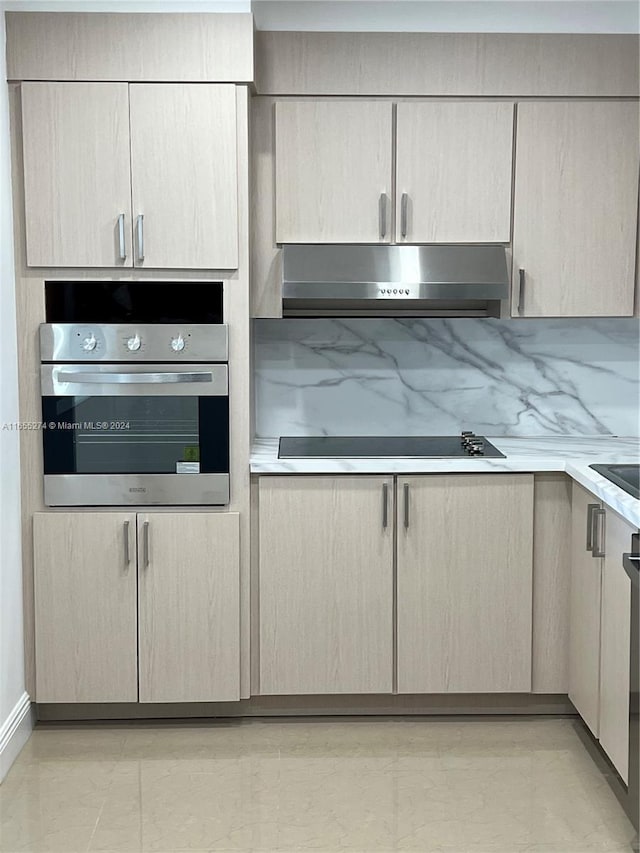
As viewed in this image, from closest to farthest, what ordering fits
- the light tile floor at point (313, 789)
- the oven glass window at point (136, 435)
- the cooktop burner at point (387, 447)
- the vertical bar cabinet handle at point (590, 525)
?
the light tile floor at point (313, 789)
the vertical bar cabinet handle at point (590, 525)
the oven glass window at point (136, 435)
the cooktop burner at point (387, 447)

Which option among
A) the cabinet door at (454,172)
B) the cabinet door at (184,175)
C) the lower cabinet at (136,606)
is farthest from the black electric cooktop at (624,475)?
the cabinet door at (184,175)

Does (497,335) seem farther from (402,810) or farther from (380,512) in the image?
(402,810)

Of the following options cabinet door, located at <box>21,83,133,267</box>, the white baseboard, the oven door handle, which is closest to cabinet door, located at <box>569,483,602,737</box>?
the oven door handle

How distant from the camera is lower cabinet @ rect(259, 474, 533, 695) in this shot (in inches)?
130

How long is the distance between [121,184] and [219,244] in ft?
1.19

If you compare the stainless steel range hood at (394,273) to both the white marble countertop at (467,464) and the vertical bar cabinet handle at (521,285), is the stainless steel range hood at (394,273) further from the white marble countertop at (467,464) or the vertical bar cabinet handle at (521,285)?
the white marble countertop at (467,464)

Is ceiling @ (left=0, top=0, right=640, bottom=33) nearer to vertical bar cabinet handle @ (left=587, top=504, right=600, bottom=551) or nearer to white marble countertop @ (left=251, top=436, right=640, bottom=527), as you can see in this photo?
white marble countertop @ (left=251, top=436, right=640, bottom=527)

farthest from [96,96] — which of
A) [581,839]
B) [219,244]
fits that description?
[581,839]

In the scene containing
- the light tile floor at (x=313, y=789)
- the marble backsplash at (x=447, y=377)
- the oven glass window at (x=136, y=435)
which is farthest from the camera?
the marble backsplash at (x=447, y=377)

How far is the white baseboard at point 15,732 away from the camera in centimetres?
305

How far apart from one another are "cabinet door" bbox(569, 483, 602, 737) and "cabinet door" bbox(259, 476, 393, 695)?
61 cm

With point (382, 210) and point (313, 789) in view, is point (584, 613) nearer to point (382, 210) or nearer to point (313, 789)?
point (313, 789)

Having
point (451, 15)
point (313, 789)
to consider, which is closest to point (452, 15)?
point (451, 15)

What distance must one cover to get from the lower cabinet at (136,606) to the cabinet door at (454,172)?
1207 mm
